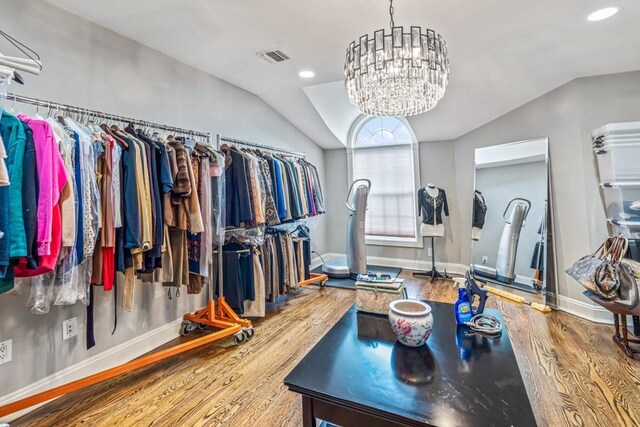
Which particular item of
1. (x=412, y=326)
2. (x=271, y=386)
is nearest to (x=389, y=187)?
(x=271, y=386)

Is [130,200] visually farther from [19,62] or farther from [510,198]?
[510,198]

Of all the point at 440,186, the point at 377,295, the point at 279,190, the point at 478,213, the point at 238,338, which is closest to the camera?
the point at 377,295

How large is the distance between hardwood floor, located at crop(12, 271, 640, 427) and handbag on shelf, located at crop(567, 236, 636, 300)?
49 centimetres

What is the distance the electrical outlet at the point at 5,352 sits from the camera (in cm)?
160

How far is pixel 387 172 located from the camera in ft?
16.2

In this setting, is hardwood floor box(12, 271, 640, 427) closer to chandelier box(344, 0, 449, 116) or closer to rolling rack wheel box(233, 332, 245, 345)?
rolling rack wheel box(233, 332, 245, 345)

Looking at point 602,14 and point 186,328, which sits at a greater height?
point 602,14

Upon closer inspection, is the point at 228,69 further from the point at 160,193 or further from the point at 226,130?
the point at 160,193

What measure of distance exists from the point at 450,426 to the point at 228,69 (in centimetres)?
318

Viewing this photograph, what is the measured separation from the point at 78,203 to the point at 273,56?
6.60 feet

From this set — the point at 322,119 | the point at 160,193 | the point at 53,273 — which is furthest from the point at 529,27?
the point at 53,273

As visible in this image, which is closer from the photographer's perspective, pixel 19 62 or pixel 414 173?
pixel 19 62

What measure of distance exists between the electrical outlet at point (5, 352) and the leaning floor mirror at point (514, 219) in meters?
4.36

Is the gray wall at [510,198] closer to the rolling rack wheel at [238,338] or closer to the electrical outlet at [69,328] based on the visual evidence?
the rolling rack wheel at [238,338]
